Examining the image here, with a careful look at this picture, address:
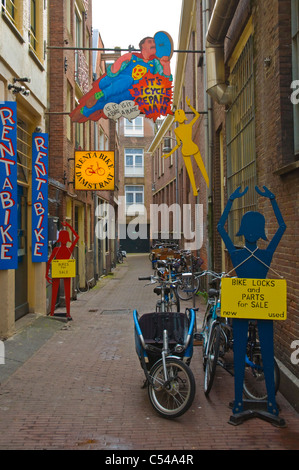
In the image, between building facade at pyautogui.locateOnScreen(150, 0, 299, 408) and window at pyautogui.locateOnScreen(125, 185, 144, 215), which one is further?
window at pyautogui.locateOnScreen(125, 185, 144, 215)

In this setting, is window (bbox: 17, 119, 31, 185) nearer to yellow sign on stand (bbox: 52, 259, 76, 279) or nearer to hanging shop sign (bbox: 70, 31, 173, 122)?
hanging shop sign (bbox: 70, 31, 173, 122)

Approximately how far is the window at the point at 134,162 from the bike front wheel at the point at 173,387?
4169 centimetres

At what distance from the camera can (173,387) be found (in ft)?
15.5

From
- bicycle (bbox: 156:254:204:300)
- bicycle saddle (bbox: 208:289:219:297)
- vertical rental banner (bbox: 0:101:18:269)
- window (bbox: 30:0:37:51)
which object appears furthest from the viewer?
window (bbox: 30:0:37:51)

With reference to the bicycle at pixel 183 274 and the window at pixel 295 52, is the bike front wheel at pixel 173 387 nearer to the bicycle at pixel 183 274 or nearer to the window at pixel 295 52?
the window at pixel 295 52

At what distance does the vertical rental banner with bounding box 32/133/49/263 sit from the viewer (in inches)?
376

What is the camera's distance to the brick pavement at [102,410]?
13.3 feet

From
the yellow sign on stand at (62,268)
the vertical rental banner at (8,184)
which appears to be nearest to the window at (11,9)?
the vertical rental banner at (8,184)

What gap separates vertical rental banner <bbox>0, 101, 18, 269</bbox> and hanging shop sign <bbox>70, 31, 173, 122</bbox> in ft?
8.25

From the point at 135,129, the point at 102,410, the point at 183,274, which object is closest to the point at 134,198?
the point at 135,129

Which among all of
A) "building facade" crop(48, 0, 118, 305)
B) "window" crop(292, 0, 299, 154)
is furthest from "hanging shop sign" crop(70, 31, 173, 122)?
"window" crop(292, 0, 299, 154)

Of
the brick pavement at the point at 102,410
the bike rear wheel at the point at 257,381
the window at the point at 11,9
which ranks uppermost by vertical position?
the window at the point at 11,9

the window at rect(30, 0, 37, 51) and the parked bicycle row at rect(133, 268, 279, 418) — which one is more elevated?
the window at rect(30, 0, 37, 51)
